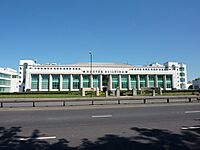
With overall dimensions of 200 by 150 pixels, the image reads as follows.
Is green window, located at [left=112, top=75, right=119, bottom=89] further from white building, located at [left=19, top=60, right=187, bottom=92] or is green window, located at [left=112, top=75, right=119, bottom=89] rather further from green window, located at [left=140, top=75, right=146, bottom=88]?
green window, located at [left=140, top=75, right=146, bottom=88]

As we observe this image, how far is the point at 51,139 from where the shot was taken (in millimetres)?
6992

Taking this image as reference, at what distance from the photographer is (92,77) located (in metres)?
96.4

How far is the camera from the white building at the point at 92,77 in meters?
93.9

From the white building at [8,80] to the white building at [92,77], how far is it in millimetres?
11014

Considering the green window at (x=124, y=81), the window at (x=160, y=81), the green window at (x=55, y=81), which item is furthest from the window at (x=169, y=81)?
the green window at (x=55, y=81)

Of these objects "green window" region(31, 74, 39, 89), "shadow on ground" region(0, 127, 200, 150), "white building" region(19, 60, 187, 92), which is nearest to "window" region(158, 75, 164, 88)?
"white building" region(19, 60, 187, 92)

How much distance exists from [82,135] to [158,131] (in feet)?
9.58

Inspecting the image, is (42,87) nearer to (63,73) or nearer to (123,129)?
(63,73)

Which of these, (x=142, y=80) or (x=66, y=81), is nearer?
(x=66, y=81)

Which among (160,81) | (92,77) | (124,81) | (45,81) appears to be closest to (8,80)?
(45,81)

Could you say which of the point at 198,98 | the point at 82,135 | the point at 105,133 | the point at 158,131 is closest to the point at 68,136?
the point at 82,135

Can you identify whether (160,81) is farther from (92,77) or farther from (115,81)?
(92,77)

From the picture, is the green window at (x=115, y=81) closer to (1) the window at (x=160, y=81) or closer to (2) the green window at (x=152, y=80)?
(2) the green window at (x=152, y=80)

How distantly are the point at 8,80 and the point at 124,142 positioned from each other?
356 ft
